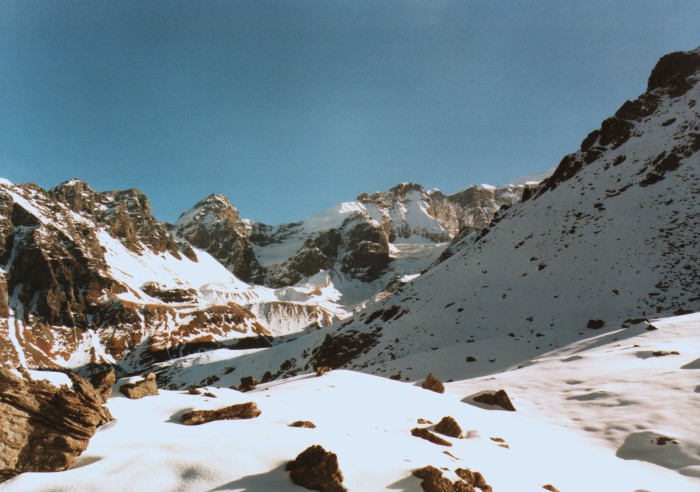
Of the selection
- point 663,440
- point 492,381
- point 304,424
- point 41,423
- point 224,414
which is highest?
point 41,423

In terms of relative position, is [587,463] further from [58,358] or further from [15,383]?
[58,358]

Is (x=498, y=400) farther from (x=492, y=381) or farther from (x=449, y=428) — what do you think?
(x=449, y=428)

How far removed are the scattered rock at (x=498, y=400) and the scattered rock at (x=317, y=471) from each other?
1002cm

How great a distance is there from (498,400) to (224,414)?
10162mm

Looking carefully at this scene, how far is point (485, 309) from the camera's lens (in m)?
36.5

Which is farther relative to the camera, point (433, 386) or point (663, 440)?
point (433, 386)

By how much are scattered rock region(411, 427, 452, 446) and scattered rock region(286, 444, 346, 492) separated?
11.6ft

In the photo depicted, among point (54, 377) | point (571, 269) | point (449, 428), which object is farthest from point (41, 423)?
point (571, 269)

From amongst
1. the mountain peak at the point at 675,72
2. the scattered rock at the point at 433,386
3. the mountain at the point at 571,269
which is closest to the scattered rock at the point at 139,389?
the scattered rock at the point at 433,386

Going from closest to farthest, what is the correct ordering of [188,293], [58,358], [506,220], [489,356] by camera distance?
[489,356], [506,220], [58,358], [188,293]

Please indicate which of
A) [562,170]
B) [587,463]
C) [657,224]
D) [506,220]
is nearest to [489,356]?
[587,463]

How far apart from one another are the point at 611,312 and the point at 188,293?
19061 centimetres

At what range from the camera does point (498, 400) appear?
14867 mm

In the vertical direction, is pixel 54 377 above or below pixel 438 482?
above
